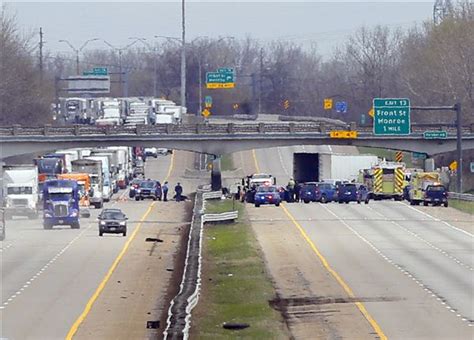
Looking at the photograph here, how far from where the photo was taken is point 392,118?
3686 inches

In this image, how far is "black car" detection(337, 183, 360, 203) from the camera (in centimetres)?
9275

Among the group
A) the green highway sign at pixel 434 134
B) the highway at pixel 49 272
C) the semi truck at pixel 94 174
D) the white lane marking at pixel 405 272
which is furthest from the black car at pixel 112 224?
the green highway sign at pixel 434 134

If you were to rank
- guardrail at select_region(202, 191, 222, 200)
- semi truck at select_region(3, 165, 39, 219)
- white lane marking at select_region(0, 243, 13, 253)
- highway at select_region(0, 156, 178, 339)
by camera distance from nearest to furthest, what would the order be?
highway at select_region(0, 156, 178, 339) < white lane marking at select_region(0, 243, 13, 253) < semi truck at select_region(3, 165, 39, 219) < guardrail at select_region(202, 191, 222, 200)

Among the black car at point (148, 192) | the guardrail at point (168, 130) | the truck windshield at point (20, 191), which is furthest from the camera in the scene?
the guardrail at point (168, 130)

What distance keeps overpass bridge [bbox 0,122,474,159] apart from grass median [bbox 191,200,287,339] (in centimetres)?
3755

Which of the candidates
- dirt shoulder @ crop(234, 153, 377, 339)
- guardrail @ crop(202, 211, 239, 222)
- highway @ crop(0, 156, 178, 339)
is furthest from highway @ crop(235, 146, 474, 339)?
highway @ crop(0, 156, 178, 339)

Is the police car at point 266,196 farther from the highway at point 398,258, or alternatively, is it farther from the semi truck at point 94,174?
the semi truck at point 94,174

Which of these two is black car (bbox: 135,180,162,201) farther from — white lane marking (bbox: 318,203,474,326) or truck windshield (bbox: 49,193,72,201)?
white lane marking (bbox: 318,203,474,326)

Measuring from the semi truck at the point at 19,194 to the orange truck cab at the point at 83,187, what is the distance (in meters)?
2.60

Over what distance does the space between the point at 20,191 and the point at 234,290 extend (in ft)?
132

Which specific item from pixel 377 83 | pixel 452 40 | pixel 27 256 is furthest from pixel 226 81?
pixel 27 256

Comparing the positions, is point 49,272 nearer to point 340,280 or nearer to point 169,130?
point 340,280

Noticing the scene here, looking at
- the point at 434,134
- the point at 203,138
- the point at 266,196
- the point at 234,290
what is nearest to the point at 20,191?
the point at 266,196

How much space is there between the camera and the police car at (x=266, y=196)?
88.5m
